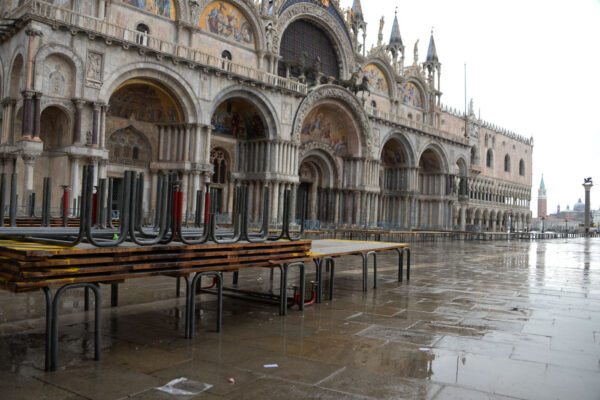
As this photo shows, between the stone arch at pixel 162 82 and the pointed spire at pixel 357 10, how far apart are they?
1864cm

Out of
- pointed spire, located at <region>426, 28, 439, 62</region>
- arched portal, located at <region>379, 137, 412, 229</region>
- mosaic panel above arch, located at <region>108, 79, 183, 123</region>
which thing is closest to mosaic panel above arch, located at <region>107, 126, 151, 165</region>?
mosaic panel above arch, located at <region>108, 79, 183, 123</region>

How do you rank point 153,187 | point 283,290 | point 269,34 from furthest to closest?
point 269,34
point 153,187
point 283,290

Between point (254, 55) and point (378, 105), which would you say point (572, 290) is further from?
point (378, 105)

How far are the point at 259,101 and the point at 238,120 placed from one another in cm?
210

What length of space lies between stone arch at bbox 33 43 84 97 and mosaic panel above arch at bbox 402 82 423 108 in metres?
28.8

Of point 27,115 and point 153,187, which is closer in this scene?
point 27,115

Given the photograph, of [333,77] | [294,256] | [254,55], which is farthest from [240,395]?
[333,77]

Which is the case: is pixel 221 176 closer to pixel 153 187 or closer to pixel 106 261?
pixel 153 187

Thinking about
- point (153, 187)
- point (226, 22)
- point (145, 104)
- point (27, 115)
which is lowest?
point (153, 187)

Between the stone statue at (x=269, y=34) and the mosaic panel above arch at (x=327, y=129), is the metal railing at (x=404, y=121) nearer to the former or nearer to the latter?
the mosaic panel above arch at (x=327, y=129)

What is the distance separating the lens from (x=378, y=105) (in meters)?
39.2

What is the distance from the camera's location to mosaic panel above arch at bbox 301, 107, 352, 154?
32.1 meters

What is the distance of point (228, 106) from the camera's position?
28.0 meters

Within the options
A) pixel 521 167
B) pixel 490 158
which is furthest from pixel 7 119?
pixel 521 167
